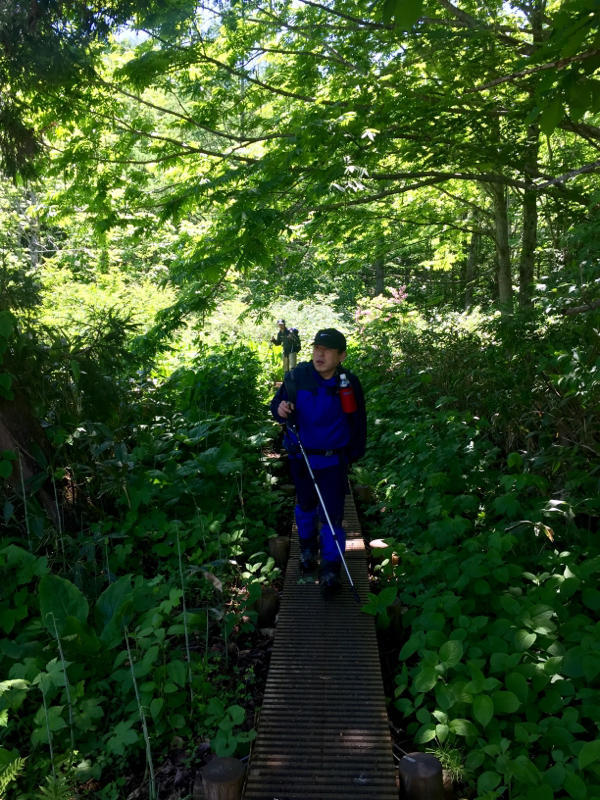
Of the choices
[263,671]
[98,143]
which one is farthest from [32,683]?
[98,143]

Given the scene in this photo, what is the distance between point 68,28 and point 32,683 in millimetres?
5268

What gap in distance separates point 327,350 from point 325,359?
75 mm

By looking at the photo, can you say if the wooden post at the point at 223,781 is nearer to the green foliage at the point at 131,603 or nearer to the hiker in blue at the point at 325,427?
the green foliage at the point at 131,603

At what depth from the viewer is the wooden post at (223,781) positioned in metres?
2.25

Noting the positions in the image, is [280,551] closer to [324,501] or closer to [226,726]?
[324,501]

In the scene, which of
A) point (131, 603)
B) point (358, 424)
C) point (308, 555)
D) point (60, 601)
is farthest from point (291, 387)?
point (60, 601)

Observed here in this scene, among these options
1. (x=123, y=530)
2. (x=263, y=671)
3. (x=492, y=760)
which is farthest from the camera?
(x=123, y=530)

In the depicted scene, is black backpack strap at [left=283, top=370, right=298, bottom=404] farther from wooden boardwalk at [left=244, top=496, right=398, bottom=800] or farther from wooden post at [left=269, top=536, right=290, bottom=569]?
wooden boardwalk at [left=244, top=496, right=398, bottom=800]

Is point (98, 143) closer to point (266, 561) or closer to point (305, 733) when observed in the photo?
point (266, 561)

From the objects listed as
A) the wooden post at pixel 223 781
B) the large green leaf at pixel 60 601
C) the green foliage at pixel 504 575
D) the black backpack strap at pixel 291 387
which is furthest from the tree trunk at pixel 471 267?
the wooden post at pixel 223 781

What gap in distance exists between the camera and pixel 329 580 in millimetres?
3902

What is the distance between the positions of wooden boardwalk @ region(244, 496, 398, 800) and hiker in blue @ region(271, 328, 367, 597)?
0.32 m

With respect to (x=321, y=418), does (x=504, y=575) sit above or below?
below

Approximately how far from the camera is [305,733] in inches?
106
